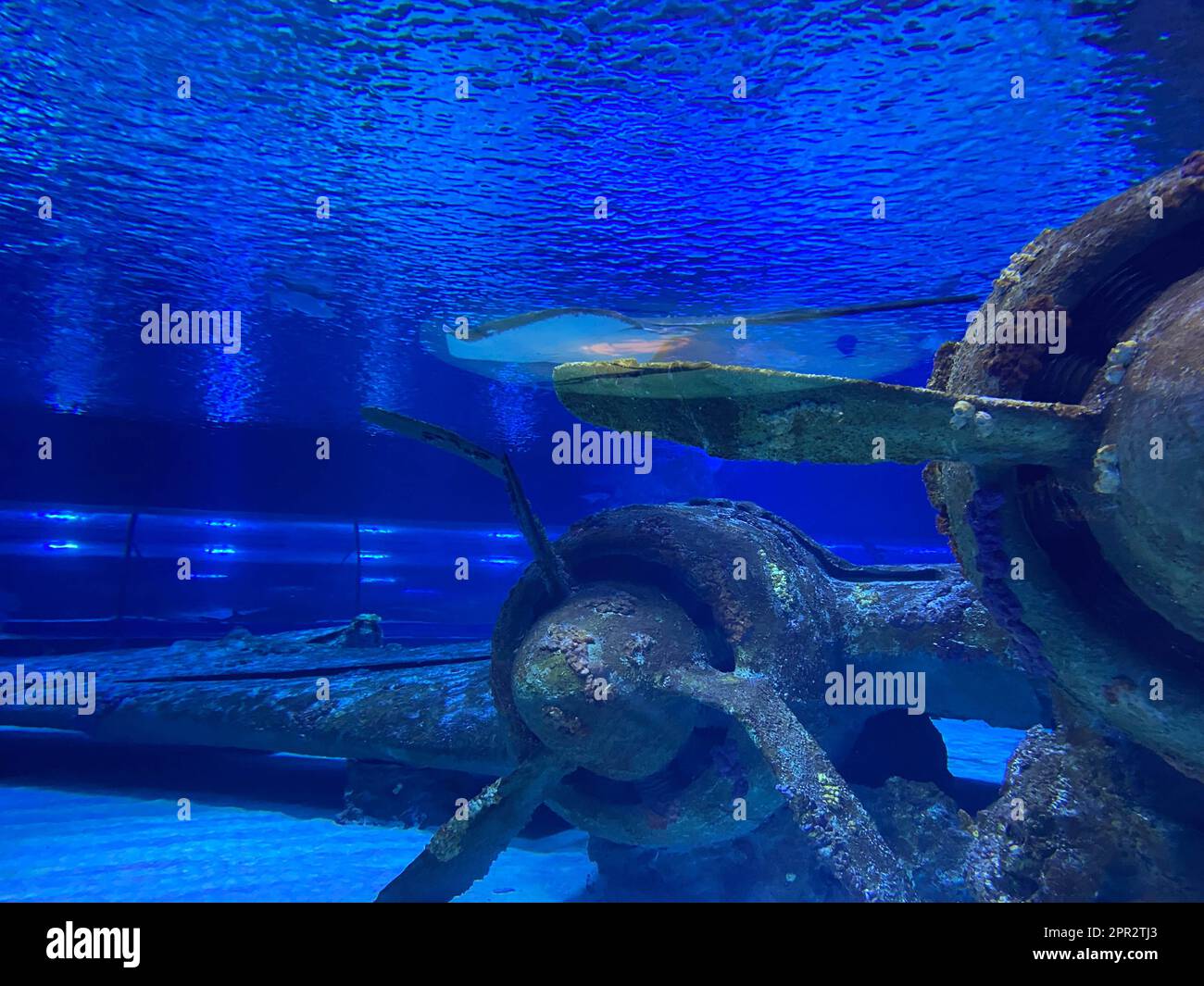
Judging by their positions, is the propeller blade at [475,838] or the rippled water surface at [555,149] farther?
the rippled water surface at [555,149]

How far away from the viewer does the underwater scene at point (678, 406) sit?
9.99ft

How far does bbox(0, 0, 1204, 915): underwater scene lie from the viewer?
3045mm

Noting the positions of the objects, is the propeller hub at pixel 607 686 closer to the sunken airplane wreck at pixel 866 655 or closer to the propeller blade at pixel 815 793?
the sunken airplane wreck at pixel 866 655

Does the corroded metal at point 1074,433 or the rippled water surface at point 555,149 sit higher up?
the rippled water surface at point 555,149

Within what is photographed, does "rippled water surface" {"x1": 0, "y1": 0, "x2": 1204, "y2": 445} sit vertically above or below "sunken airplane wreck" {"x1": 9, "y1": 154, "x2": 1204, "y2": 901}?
above
